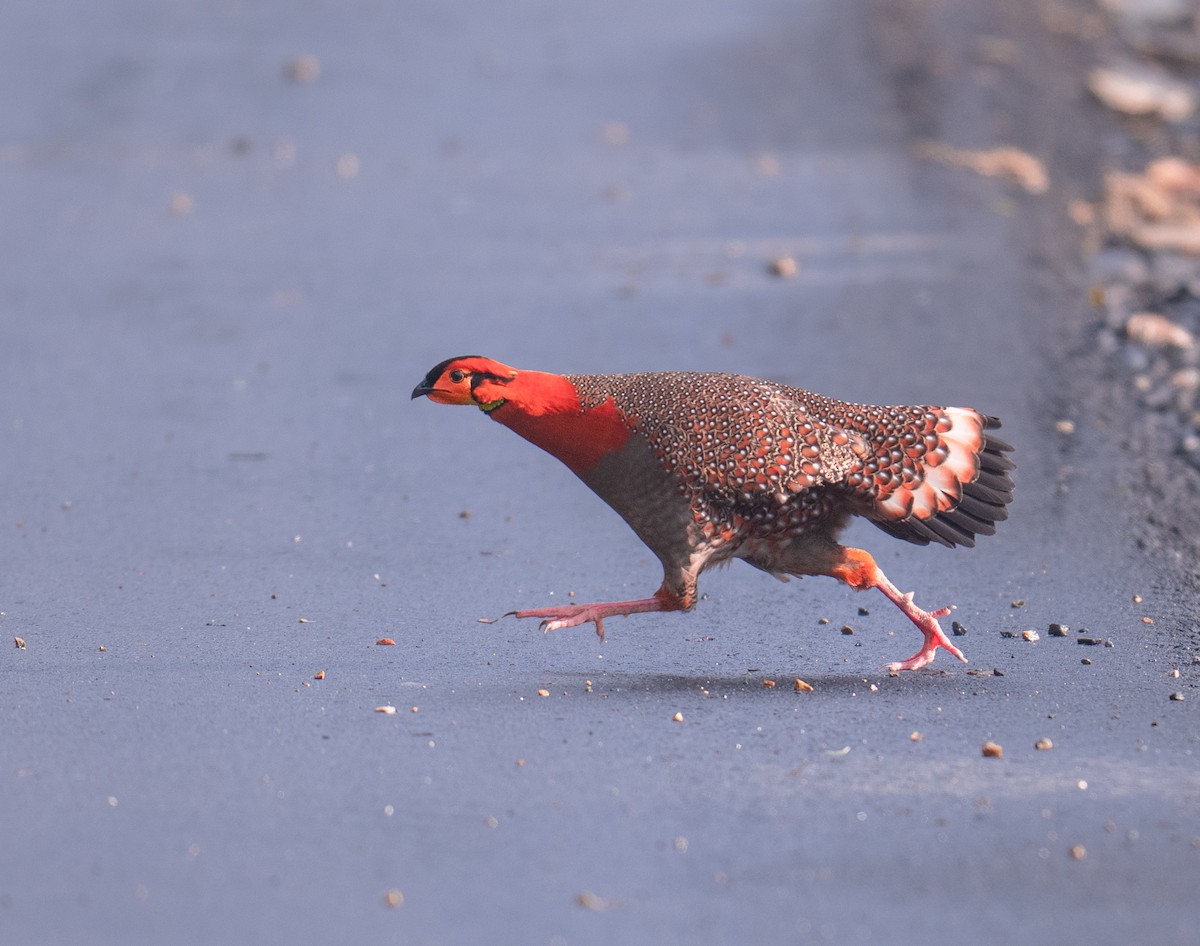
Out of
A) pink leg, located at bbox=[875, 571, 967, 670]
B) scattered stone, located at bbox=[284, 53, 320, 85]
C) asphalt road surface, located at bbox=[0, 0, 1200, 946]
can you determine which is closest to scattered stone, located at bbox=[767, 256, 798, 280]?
asphalt road surface, located at bbox=[0, 0, 1200, 946]

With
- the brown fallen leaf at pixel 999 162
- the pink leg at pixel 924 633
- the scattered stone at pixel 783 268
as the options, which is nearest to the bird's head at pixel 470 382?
the pink leg at pixel 924 633

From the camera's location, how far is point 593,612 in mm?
4695

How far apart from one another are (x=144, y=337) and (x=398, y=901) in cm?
508

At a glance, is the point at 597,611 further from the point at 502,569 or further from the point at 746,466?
the point at 502,569

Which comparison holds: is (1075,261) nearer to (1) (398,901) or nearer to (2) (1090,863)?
(2) (1090,863)

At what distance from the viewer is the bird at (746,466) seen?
4492 mm

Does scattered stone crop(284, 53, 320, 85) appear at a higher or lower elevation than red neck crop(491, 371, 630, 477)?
lower

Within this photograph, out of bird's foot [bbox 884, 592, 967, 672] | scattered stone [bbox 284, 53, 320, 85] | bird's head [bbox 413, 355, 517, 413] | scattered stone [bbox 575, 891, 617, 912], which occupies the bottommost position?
scattered stone [bbox 284, 53, 320, 85]

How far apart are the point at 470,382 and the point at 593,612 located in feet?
2.54

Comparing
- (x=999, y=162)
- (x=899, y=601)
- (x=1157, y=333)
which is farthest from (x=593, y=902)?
(x=999, y=162)

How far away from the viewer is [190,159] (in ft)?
34.2

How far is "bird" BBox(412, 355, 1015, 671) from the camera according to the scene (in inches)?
177

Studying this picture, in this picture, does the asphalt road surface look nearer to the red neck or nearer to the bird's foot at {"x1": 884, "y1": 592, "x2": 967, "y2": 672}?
the bird's foot at {"x1": 884, "y1": 592, "x2": 967, "y2": 672}

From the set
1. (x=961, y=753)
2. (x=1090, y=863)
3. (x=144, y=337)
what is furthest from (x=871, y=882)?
(x=144, y=337)
